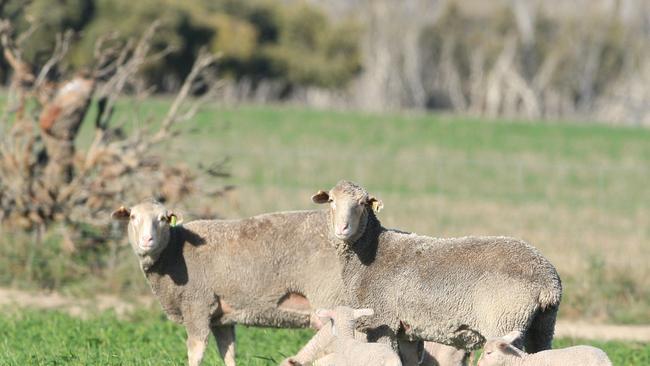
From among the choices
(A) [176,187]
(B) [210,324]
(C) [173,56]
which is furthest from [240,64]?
(B) [210,324]

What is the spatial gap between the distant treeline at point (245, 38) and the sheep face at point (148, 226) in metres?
53.1

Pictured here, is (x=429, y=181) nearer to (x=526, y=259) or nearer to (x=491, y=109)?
(x=526, y=259)

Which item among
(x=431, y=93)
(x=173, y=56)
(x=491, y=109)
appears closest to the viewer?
(x=173, y=56)

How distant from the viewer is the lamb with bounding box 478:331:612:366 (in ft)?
23.9

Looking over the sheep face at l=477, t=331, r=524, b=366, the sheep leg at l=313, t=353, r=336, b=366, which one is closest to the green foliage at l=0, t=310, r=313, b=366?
the sheep leg at l=313, t=353, r=336, b=366

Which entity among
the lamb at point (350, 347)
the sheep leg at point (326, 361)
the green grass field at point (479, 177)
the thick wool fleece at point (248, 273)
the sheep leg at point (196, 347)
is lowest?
the green grass field at point (479, 177)

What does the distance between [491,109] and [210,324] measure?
6765 cm

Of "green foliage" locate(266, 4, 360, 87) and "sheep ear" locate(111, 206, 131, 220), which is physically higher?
"sheep ear" locate(111, 206, 131, 220)

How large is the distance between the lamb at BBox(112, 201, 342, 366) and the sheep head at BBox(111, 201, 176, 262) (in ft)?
0.05

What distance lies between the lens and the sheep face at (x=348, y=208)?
330 inches

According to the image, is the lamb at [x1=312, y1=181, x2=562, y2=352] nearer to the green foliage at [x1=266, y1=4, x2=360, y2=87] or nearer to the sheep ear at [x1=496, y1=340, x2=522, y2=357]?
the sheep ear at [x1=496, y1=340, x2=522, y2=357]

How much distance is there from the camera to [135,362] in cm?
916

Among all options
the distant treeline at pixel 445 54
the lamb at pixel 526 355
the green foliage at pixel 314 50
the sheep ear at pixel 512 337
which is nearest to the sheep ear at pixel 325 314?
the lamb at pixel 526 355

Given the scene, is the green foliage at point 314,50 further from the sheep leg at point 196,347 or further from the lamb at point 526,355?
the lamb at point 526,355
